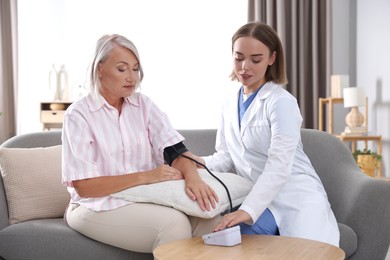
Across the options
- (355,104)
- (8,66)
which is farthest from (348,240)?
(8,66)

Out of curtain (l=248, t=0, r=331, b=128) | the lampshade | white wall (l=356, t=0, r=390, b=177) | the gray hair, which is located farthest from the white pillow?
curtain (l=248, t=0, r=331, b=128)

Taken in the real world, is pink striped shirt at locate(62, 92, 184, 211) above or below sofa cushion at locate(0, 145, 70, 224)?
above

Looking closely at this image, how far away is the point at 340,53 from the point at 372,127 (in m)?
0.90

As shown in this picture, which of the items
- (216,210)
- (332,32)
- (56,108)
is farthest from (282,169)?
(56,108)

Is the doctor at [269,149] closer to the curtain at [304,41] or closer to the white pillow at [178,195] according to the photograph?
the white pillow at [178,195]

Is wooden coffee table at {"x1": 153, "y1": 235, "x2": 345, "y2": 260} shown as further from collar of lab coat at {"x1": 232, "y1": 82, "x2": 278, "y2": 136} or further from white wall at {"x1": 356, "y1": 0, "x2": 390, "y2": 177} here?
white wall at {"x1": 356, "y1": 0, "x2": 390, "y2": 177}

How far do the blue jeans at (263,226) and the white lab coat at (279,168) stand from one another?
0.02 m

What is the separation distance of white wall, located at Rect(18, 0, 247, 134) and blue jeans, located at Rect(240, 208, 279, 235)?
159 inches

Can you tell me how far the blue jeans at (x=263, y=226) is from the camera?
6.81 feet

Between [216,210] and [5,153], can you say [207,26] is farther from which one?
[216,210]

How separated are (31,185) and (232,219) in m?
1.04

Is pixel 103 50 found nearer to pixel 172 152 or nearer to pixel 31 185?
pixel 172 152

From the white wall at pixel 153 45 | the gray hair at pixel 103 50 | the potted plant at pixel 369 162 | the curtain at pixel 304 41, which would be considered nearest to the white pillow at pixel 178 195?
the gray hair at pixel 103 50

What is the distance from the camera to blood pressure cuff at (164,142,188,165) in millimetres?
2256
